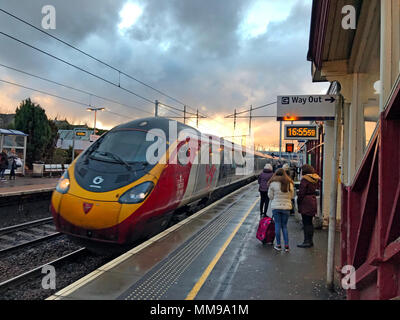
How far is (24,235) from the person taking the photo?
8.23 metres

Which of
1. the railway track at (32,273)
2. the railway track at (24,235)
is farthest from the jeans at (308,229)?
the railway track at (24,235)

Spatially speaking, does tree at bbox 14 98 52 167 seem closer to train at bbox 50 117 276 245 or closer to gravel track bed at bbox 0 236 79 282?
gravel track bed at bbox 0 236 79 282


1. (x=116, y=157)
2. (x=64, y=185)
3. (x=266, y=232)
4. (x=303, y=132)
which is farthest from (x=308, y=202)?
(x=303, y=132)

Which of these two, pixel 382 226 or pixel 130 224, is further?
pixel 130 224

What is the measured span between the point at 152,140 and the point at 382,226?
5.12 meters

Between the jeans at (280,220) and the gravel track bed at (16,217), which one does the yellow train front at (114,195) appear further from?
the gravel track bed at (16,217)

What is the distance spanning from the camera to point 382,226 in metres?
2.13

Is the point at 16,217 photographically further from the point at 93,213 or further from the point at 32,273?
the point at 93,213

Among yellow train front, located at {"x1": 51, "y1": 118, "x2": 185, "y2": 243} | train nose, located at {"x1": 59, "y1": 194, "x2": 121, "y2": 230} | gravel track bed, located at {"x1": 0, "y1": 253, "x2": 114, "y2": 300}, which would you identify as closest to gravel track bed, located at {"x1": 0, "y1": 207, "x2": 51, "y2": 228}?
gravel track bed, located at {"x1": 0, "y1": 253, "x2": 114, "y2": 300}

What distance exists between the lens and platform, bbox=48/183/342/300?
3.69 metres

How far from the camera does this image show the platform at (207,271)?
369 cm

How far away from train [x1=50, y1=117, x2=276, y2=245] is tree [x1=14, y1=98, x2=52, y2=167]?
19.5 meters
